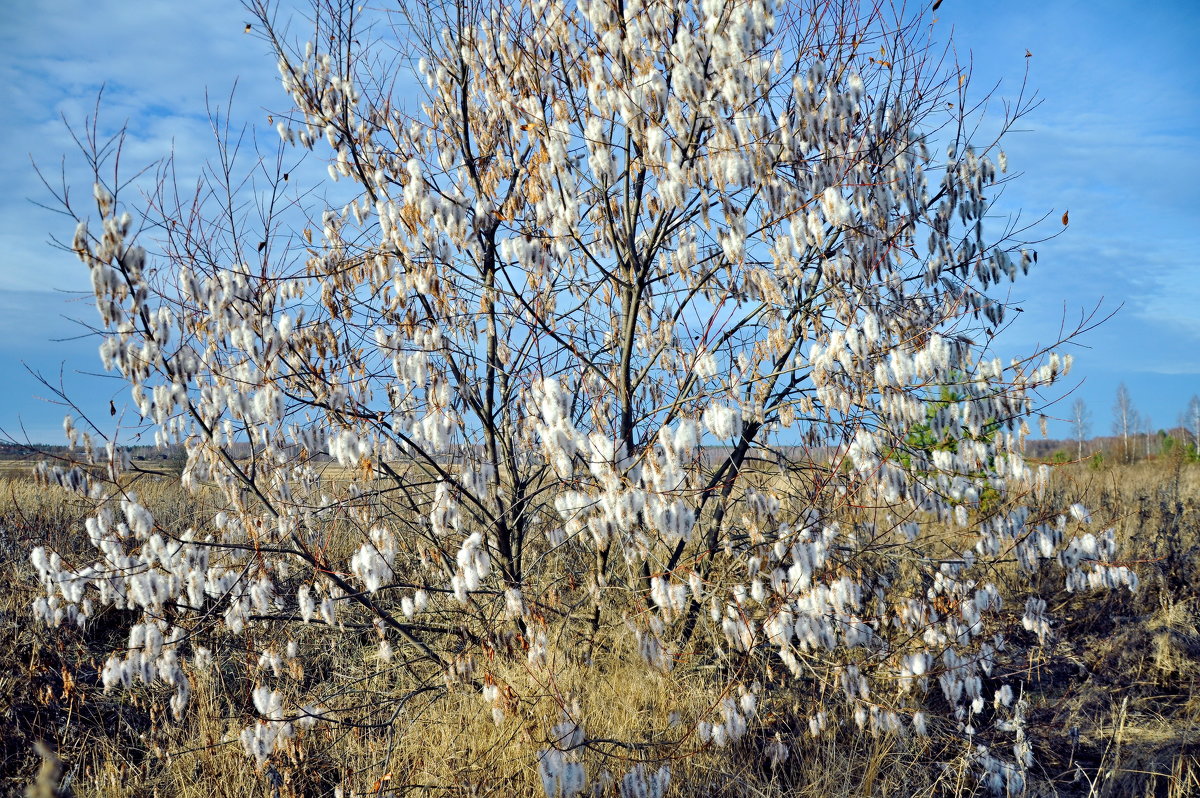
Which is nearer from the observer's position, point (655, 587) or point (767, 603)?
point (655, 587)

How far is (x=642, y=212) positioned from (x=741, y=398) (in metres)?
1.49

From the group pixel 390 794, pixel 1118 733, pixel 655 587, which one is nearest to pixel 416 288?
pixel 655 587

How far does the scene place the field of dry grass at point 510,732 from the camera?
4070mm

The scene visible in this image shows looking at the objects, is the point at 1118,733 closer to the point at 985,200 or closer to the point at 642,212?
the point at 985,200

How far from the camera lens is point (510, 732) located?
4.25m

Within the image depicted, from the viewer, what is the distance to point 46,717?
16.6 ft

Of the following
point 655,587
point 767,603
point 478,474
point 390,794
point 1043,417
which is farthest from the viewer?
point 1043,417

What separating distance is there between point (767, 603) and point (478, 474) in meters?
1.73

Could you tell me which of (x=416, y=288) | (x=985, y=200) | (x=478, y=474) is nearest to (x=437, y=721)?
(x=478, y=474)

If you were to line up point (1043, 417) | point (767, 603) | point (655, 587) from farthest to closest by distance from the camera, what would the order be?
point (1043, 417)
point (767, 603)
point (655, 587)

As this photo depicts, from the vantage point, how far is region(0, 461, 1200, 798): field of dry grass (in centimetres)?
407

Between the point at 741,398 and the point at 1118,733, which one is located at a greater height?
the point at 741,398

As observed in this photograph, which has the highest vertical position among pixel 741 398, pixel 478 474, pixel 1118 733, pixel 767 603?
pixel 741 398

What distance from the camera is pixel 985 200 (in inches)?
195
